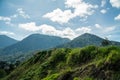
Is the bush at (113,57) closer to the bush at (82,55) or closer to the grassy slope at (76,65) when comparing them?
the grassy slope at (76,65)

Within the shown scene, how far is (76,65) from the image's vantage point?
41.4m

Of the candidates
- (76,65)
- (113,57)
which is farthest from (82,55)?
(113,57)

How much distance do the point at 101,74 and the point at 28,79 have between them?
67.5 ft

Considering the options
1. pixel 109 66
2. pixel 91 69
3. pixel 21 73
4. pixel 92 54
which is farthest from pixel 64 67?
pixel 21 73

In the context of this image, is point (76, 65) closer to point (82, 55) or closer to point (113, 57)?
point (82, 55)

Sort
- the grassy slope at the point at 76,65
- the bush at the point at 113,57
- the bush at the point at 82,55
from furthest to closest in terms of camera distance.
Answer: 1. the bush at the point at 82,55
2. the bush at the point at 113,57
3. the grassy slope at the point at 76,65

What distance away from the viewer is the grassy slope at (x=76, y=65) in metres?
33.3

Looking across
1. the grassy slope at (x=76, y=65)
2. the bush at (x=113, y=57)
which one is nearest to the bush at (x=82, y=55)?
the grassy slope at (x=76, y=65)

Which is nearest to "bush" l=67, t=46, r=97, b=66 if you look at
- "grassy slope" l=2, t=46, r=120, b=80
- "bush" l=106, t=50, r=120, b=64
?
"grassy slope" l=2, t=46, r=120, b=80

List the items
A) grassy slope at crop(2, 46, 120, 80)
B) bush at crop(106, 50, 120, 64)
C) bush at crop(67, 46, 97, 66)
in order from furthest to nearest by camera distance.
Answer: bush at crop(67, 46, 97, 66) → bush at crop(106, 50, 120, 64) → grassy slope at crop(2, 46, 120, 80)

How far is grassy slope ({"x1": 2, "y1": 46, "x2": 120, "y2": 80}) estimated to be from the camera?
3334 centimetres

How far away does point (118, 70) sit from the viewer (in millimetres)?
32625

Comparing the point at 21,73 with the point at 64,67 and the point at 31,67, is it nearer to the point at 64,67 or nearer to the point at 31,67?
the point at 31,67

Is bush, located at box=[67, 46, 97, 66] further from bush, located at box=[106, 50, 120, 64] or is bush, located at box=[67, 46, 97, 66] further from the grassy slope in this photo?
bush, located at box=[106, 50, 120, 64]
